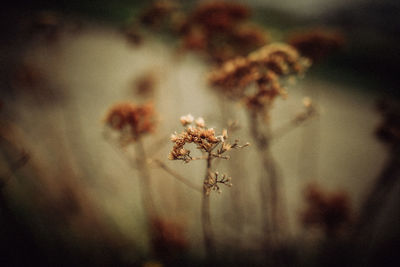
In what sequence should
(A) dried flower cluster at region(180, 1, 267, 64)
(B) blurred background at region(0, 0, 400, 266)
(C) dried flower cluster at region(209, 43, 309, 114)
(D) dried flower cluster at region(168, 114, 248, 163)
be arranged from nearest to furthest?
1. (D) dried flower cluster at region(168, 114, 248, 163)
2. (C) dried flower cluster at region(209, 43, 309, 114)
3. (A) dried flower cluster at region(180, 1, 267, 64)
4. (B) blurred background at region(0, 0, 400, 266)

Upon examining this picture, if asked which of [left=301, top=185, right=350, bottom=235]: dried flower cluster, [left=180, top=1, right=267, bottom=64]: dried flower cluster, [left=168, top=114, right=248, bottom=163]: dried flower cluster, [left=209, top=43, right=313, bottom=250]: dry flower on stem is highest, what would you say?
[left=180, top=1, right=267, bottom=64]: dried flower cluster

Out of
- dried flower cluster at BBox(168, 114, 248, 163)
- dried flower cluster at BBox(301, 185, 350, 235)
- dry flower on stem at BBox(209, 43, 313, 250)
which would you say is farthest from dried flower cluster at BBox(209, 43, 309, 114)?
dried flower cluster at BBox(301, 185, 350, 235)

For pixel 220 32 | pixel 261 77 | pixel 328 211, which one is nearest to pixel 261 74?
pixel 261 77

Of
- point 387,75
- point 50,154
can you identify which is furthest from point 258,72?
point 387,75

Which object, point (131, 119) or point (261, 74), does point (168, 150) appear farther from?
point (261, 74)

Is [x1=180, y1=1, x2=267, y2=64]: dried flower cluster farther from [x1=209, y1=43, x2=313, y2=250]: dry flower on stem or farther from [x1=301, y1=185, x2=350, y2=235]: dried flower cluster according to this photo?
[x1=301, y1=185, x2=350, y2=235]: dried flower cluster

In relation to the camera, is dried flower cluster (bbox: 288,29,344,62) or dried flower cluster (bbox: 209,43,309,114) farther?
dried flower cluster (bbox: 288,29,344,62)
